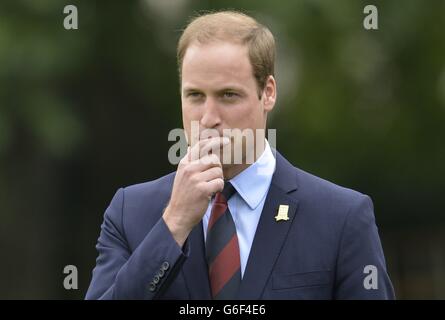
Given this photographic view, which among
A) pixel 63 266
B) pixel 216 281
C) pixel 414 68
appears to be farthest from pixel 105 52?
pixel 216 281

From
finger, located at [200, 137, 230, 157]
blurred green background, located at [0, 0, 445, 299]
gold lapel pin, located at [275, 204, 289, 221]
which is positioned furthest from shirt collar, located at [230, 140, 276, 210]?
blurred green background, located at [0, 0, 445, 299]

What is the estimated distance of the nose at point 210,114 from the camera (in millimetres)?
4328

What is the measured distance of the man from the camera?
4.10 meters

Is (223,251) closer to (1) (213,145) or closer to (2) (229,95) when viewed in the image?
(1) (213,145)

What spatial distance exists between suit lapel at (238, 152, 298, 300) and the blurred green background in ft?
28.0

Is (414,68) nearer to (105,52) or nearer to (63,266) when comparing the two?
(105,52)

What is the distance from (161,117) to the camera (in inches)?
572

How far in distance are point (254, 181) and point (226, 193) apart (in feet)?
0.45

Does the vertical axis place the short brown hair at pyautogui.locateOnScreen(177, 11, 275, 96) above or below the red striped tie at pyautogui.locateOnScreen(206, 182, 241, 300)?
above

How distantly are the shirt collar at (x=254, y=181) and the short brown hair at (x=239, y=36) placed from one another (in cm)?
34

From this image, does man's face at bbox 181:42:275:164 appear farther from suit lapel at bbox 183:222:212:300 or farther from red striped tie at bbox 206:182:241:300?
suit lapel at bbox 183:222:212:300

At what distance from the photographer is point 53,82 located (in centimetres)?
1330

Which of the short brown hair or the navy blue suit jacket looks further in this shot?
the short brown hair
